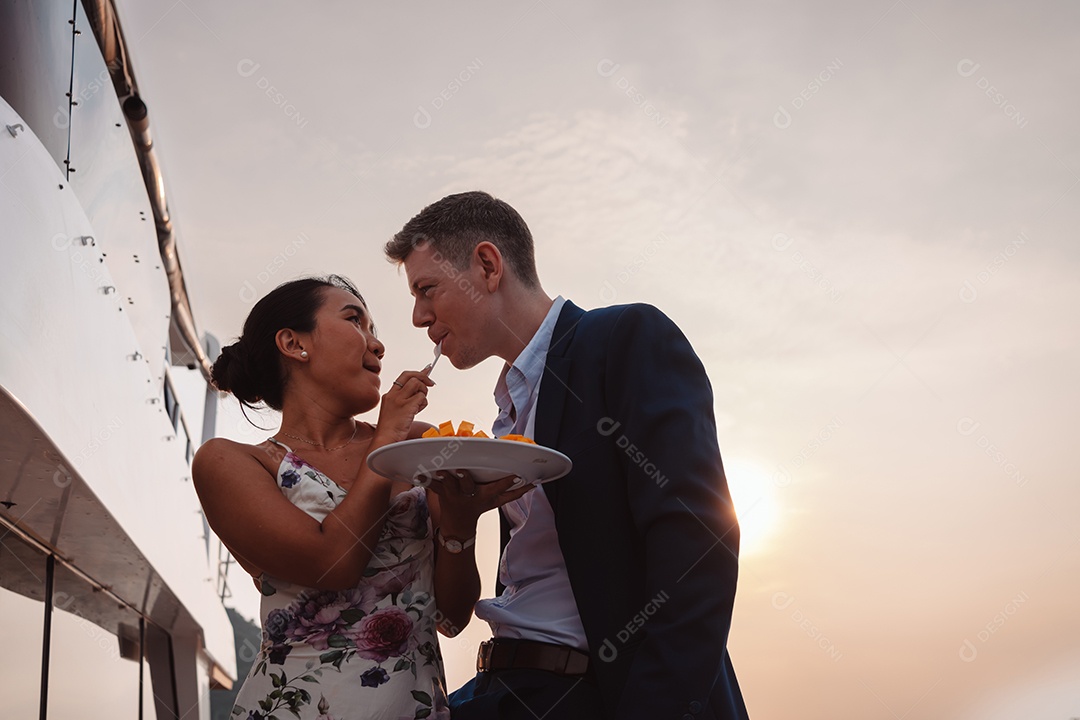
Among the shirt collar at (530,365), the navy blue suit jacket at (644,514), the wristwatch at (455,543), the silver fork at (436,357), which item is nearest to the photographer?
the navy blue suit jacket at (644,514)

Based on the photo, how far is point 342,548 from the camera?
6.15 feet

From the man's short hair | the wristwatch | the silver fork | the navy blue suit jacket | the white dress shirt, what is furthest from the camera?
the man's short hair

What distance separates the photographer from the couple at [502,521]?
1.62m

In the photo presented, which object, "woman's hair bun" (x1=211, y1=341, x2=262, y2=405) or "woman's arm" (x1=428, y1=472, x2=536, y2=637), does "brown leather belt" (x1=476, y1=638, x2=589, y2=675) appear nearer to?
"woman's arm" (x1=428, y1=472, x2=536, y2=637)

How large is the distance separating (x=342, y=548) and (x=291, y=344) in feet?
2.17

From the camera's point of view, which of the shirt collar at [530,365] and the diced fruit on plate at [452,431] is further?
the shirt collar at [530,365]

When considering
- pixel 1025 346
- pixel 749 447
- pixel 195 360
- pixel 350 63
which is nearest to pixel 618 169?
pixel 350 63

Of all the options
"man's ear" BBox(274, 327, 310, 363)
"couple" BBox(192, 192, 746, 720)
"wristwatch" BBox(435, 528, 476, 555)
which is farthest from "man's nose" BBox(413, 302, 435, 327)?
"wristwatch" BBox(435, 528, 476, 555)

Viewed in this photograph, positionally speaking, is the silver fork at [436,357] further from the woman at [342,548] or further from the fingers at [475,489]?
the fingers at [475,489]

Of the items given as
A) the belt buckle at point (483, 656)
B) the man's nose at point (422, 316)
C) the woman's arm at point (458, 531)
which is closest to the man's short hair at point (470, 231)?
the man's nose at point (422, 316)

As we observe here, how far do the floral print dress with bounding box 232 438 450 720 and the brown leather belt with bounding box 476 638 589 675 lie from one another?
164 millimetres

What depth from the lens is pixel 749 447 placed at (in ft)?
31.7

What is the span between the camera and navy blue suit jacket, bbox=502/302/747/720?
61.0 inches

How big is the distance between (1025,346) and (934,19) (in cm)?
454
